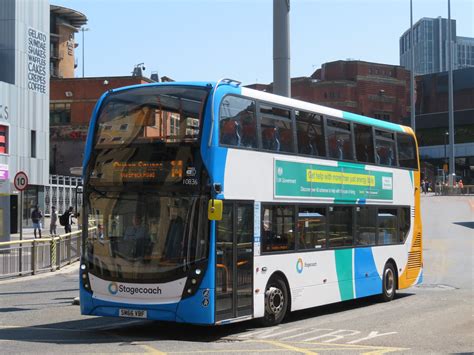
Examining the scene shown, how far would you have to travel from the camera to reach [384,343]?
447 inches

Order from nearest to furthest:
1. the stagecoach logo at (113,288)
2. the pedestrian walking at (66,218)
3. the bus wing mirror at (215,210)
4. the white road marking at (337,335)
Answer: the bus wing mirror at (215,210) < the stagecoach logo at (113,288) < the white road marking at (337,335) < the pedestrian walking at (66,218)

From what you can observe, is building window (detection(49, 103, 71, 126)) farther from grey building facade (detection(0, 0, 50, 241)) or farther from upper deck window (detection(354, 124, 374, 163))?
upper deck window (detection(354, 124, 374, 163))

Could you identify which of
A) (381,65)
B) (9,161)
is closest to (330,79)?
(381,65)

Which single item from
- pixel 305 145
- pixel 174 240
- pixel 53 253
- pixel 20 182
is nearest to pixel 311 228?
pixel 305 145

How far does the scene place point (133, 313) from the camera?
11648 mm

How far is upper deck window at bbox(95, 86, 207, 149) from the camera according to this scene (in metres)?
11.8

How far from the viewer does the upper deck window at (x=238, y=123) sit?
12.1 m

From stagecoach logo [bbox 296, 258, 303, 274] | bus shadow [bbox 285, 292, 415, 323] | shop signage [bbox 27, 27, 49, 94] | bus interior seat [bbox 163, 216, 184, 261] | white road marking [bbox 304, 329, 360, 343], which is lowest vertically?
bus shadow [bbox 285, 292, 415, 323]

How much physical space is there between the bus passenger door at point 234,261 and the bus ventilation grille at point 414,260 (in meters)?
8.00

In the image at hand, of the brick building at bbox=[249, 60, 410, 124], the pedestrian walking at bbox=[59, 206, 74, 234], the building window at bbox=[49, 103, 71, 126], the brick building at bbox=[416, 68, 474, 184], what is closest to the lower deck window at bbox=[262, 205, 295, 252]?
the pedestrian walking at bbox=[59, 206, 74, 234]

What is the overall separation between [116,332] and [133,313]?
3.20ft

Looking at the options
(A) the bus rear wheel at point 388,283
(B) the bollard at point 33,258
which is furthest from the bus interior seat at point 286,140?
(B) the bollard at point 33,258

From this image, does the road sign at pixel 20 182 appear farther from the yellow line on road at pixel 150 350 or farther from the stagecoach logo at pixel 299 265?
the yellow line on road at pixel 150 350

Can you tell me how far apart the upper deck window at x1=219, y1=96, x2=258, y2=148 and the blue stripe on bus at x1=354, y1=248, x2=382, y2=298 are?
4.81 metres
